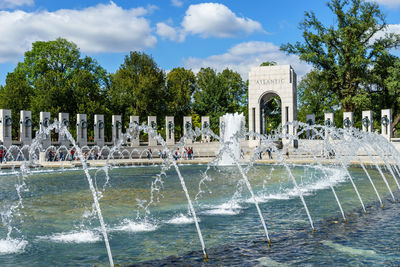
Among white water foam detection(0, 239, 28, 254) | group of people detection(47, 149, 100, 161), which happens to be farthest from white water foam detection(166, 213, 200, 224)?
Result: group of people detection(47, 149, 100, 161)

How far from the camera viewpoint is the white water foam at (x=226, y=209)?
10383 mm

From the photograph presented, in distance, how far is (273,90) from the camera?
43938 mm

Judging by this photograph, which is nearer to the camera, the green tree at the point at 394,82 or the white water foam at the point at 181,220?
the white water foam at the point at 181,220

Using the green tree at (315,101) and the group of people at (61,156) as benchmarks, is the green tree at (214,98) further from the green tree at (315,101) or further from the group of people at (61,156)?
the group of people at (61,156)

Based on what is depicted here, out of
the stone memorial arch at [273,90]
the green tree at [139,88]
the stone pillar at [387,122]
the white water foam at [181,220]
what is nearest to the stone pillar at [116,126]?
the green tree at [139,88]

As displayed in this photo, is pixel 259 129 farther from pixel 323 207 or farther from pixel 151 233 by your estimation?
pixel 151 233

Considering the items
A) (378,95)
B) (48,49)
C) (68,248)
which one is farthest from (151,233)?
(48,49)

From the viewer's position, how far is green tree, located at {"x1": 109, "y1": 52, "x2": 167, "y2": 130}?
53.5 meters

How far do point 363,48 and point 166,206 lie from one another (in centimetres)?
3883

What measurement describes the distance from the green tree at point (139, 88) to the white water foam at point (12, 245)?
45634 mm

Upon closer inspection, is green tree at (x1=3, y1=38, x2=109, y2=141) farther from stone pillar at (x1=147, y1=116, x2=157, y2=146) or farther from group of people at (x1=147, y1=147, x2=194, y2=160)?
group of people at (x1=147, y1=147, x2=194, y2=160)

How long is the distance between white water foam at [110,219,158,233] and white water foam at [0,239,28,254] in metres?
1.86

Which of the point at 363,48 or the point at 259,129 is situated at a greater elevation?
the point at 363,48

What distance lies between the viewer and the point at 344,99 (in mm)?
45406
